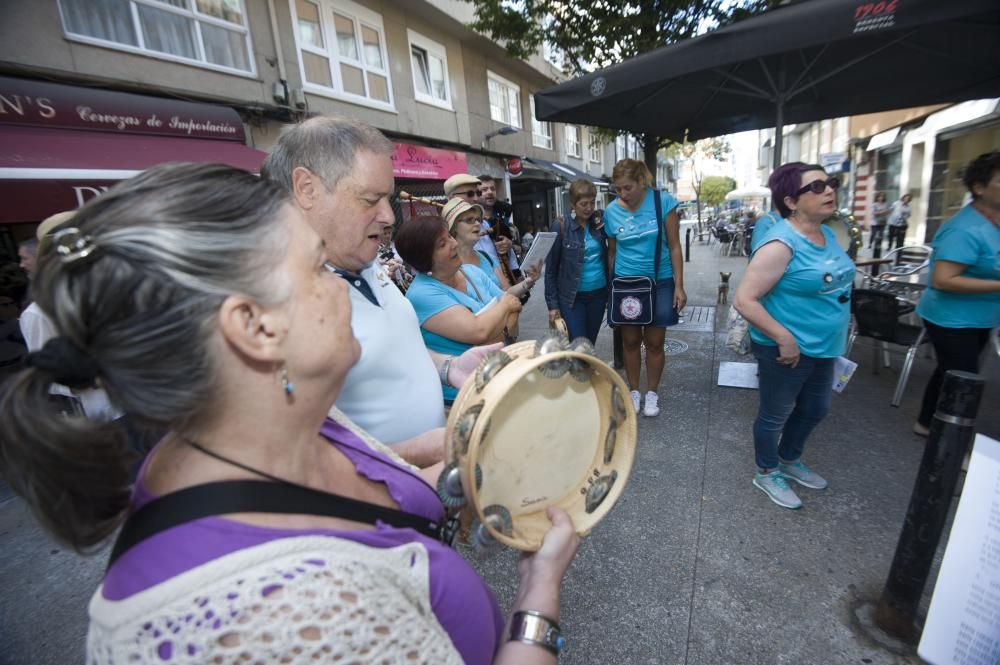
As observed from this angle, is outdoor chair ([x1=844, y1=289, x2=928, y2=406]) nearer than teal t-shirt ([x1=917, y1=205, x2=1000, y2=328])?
No

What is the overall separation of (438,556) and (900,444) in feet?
12.6

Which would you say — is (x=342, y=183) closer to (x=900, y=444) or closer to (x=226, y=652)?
(x=226, y=652)

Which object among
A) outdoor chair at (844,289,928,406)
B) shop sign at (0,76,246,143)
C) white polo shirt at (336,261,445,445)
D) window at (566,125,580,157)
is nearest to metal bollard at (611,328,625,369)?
outdoor chair at (844,289,928,406)

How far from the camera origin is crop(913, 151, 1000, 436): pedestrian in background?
2.75 metres

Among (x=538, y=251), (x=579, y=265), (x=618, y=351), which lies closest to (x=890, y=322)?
(x=618, y=351)

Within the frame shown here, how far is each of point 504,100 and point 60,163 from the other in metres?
13.8

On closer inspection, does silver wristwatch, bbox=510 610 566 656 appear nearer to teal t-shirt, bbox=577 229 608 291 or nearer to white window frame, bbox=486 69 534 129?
teal t-shirt, bbox=577 229 608 291

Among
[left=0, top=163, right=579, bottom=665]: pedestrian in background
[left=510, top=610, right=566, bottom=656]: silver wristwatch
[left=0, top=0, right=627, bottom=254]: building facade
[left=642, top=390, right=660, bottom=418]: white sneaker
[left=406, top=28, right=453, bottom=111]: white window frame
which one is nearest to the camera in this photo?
[left=0, top=163, right=579, bottom=665]: pedestrian in background

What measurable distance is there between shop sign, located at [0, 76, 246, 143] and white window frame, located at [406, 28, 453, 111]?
18.6ft

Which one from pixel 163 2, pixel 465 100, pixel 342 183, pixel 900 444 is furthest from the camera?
pixel 465 100

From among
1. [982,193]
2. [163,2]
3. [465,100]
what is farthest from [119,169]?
[465,100]

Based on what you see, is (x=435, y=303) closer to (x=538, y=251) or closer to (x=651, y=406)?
(x=538, y=251)

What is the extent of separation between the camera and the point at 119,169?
588cm

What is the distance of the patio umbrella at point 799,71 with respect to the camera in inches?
108
